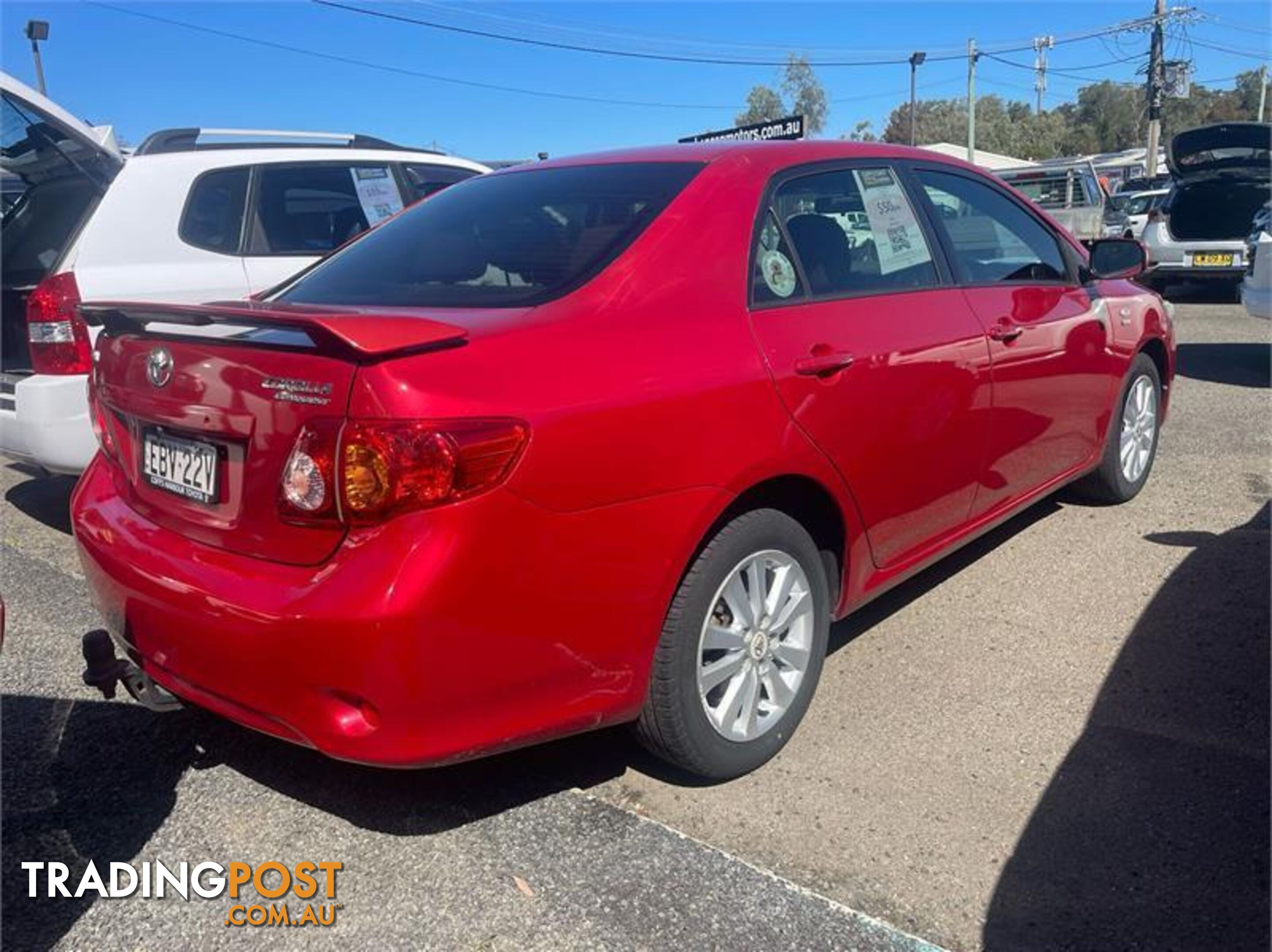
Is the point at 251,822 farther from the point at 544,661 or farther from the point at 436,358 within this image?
the point at 436,358

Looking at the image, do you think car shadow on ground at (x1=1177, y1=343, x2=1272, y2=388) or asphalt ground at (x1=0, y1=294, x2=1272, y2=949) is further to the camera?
car shadow on ground at (x1=1177, y1=343, x2=1272, y2=388)

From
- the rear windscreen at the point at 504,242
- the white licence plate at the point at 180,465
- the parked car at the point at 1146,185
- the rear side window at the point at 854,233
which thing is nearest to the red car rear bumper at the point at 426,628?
the white licence plate at the point at 180,465

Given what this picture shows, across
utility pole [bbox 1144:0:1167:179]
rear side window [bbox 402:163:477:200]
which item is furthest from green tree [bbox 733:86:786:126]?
rear side window [bbox 402:163:477:200]

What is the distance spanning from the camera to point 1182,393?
300 inches

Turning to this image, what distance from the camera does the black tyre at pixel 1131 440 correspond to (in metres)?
4.71

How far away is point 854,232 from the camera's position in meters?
3.24

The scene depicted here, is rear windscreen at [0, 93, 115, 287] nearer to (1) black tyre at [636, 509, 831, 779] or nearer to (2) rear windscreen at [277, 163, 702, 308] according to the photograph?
(2) rear windscreen at [277, 163, 702, 308]

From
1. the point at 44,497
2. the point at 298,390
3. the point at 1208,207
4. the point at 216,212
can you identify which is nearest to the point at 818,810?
the point at 298,390

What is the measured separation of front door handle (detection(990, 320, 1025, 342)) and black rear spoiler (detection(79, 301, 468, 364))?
2.03 meters

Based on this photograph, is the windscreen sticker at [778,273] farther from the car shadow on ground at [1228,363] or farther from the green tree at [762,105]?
the green tree at [762,105]

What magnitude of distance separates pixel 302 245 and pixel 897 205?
3.40 m

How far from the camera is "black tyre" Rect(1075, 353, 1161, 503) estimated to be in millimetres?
4707

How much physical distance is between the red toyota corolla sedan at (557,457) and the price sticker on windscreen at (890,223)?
0.04ft

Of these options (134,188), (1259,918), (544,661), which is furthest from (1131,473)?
(134,188)
